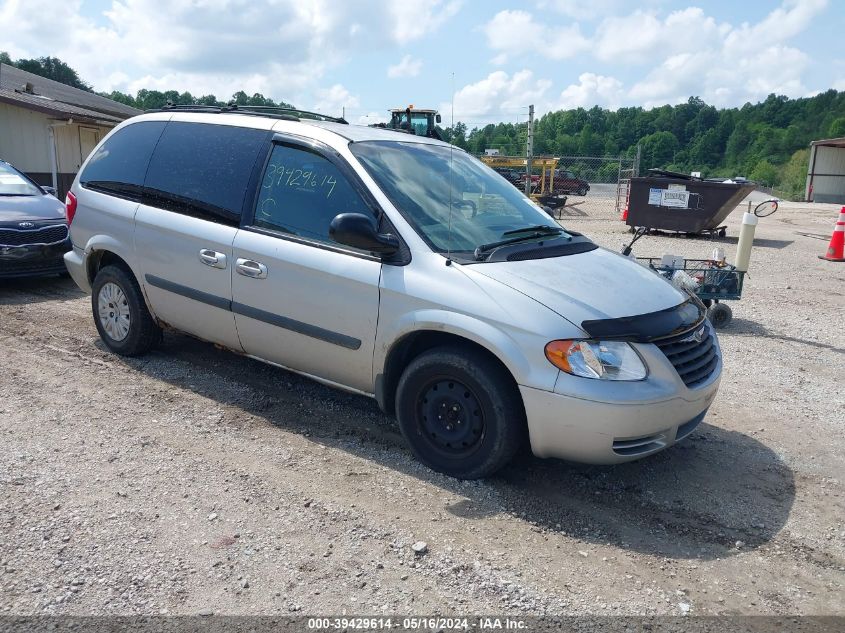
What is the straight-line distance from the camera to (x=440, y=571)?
3.11 metres

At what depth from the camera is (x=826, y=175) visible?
43.5 meters

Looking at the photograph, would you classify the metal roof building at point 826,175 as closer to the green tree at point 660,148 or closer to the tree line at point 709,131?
the tree line at point 709,131

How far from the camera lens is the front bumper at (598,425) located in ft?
11.4

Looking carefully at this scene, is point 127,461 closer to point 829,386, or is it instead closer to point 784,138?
point 829,386

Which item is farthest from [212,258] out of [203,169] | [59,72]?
[59,72]

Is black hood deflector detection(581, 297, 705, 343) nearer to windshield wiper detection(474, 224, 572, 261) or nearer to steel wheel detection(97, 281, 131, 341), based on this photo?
windshield wiper detection(474, 224, 572, 261)

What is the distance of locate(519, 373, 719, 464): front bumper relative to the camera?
3.46 m

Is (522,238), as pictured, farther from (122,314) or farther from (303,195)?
(122,314)

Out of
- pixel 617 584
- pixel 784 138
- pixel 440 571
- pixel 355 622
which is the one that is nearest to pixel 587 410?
pixel 617 584

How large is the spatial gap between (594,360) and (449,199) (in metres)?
1.54

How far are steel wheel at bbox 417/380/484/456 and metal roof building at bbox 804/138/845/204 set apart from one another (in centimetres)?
4646

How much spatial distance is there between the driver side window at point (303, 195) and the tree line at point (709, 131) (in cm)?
3074

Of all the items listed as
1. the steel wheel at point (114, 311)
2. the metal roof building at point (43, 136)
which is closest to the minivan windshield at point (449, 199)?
the steel wheel at point (114, 311)

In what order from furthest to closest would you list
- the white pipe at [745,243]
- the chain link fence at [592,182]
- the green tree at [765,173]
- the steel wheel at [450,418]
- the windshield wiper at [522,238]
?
1. the green tree at [765,173]
2. the chain link fence at [592,182]
3. the white pipe at [745,243]
4. the windshield wiper at [522,238]
5. the steel wheel at [450,418]
